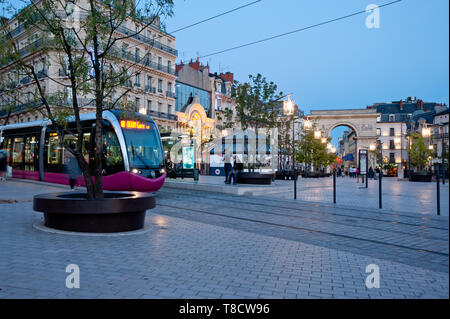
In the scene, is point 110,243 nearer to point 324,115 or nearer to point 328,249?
point 328,249

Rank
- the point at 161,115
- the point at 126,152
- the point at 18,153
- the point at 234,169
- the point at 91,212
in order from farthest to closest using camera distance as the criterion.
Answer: the point at 161,115 < the point at 18,153 < the point at 234,169 < the point at 126,152 < the point at 91,212

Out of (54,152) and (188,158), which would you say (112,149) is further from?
(188,158)

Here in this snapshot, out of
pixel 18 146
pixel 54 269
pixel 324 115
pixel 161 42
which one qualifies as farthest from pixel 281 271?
pixel 324 115

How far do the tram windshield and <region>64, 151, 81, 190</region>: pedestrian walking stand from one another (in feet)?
9.93

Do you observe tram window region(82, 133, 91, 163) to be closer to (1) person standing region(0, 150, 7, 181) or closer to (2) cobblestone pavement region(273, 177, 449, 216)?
(2) cobblestone pavement region(273, 177, 449, 216)

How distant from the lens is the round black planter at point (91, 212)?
6.16 metres

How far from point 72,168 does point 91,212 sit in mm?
9319

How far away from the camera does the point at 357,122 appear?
63.0m

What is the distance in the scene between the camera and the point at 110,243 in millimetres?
5594

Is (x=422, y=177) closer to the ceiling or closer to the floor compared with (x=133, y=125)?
closer to the floor

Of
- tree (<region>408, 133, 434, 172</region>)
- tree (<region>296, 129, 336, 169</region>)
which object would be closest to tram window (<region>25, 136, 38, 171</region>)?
tree (<region>296, 129, 336, 169</region>)

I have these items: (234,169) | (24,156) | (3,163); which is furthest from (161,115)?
(234,169)

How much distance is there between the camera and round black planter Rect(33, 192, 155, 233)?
20.2ft
